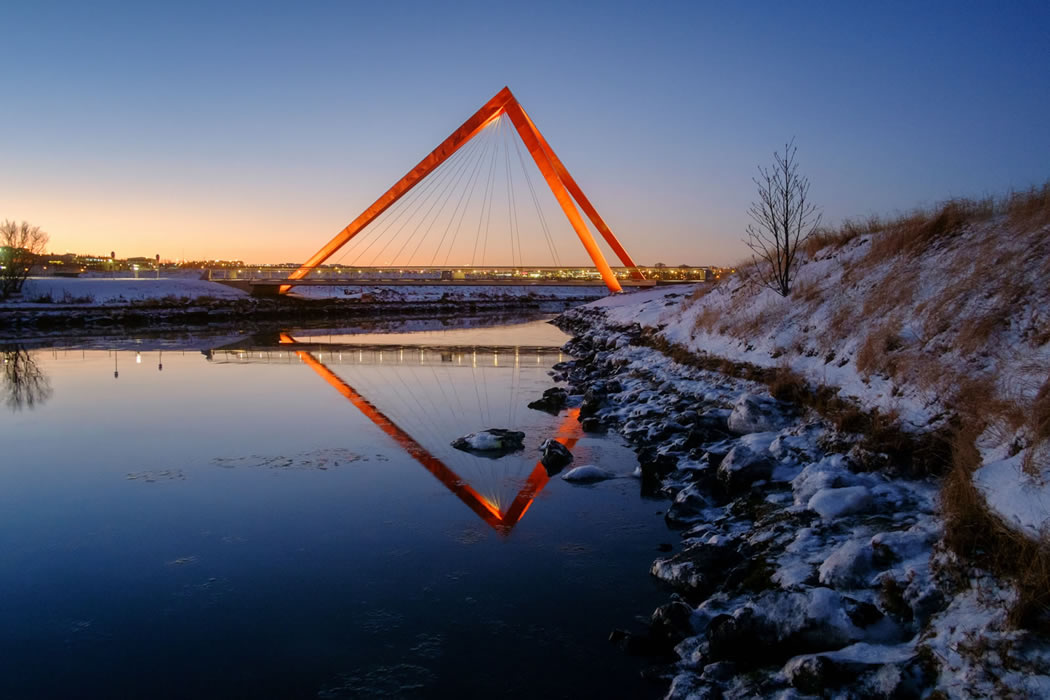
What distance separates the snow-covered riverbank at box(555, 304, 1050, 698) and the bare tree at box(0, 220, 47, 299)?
3485 cm

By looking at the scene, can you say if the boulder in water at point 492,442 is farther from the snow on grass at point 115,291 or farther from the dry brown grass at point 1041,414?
the snow on grass at point 115,291

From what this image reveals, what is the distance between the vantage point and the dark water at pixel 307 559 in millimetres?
3691

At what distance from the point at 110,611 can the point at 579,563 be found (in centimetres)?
301

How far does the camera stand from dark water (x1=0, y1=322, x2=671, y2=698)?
→ 3.69m

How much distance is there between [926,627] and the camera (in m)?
3.35

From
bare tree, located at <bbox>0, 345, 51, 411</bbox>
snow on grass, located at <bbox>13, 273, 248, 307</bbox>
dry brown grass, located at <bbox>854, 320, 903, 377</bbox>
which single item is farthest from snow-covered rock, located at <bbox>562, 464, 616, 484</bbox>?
snow on grass, located at <bbox>13, 273, 248, 307</bbox>

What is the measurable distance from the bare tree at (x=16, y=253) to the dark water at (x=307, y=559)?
2709cm

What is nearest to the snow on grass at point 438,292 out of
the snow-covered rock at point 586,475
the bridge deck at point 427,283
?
the bridge deck at point 427,283

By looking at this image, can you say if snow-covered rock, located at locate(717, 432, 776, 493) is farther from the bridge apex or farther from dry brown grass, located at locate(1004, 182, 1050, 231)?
the bridge apex

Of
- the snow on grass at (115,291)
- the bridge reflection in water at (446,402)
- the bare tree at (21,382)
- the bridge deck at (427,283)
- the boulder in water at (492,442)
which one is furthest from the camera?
the bridge deck at (427,283)

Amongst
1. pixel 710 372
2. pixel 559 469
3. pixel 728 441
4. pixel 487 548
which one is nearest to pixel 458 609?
pixel 487 548

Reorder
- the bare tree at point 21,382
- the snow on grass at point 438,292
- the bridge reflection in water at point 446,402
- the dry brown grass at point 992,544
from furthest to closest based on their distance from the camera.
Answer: the snow on grass at point 438,292 < the bare tree at point 21,382 < the bridge reflection in water at point 446,402 < the dry brown grass at point 992,544

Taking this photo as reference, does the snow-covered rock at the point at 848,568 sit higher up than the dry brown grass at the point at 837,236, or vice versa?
the dry brown grass at the point at 837,236

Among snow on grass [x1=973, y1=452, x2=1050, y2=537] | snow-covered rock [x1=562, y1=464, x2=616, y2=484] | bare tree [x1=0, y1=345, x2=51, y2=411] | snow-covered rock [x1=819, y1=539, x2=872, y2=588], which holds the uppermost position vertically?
snow on grass [x1=973, y1=452, x2=1050, y2=537]
